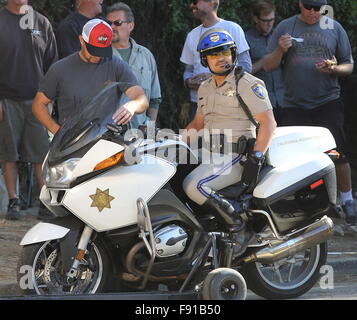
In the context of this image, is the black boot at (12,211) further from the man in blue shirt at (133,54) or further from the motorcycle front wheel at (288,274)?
the motorcycle front wheel at (288,274)

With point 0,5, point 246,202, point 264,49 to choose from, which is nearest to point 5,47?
point 0,5

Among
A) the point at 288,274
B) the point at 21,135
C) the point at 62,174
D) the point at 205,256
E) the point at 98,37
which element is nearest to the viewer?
the point at 62,174

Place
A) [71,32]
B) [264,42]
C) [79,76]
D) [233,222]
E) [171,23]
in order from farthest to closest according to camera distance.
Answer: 1. [171,23]
2. [264,42]
3. [71,32]
4. [79,76]
5. [233,222]

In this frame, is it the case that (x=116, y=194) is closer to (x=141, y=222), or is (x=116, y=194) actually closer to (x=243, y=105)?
(x=141, y=222)

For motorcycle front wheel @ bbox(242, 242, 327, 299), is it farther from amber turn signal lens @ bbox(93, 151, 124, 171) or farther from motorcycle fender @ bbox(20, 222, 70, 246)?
motorcycle fender @ bbox(20, 222, 70, 246)

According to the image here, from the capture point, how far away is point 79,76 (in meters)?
8.38

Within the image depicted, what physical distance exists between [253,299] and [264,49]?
365 cm

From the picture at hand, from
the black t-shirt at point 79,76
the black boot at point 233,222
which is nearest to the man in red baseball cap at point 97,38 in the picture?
the black t-shirt at point 79,76

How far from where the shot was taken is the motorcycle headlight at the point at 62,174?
22.8 ft

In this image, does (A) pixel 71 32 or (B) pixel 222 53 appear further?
(A) pixel 71 32

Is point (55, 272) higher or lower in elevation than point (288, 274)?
higher

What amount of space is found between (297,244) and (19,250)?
2607 mm

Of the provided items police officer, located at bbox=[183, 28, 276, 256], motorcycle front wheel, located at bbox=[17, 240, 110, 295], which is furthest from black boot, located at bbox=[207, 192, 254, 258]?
motorcycle front wheel, located at bbox=[17, 240, 110, 295]

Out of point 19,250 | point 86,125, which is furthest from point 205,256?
point 19,250
